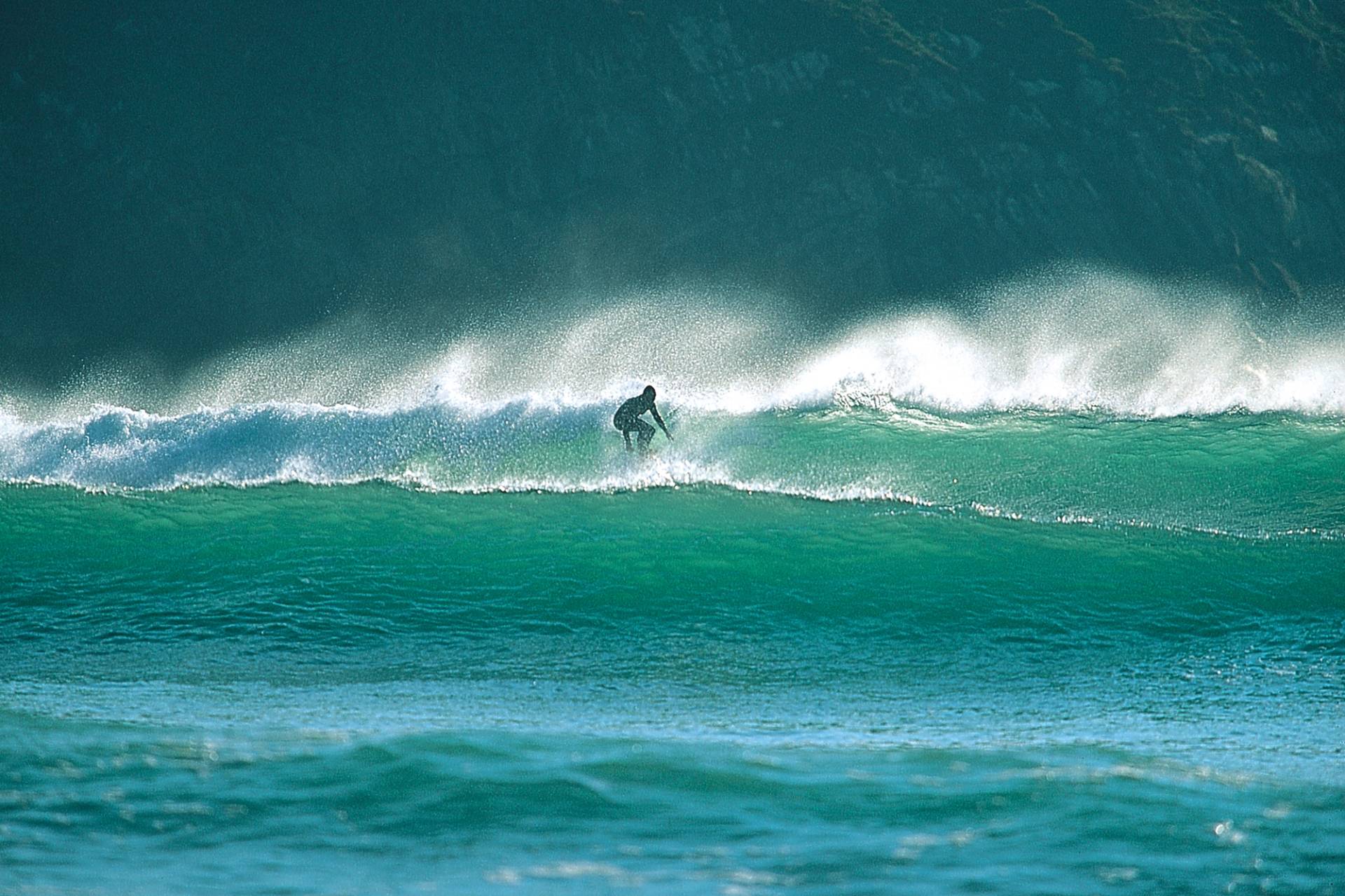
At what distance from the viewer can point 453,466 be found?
14.8 m

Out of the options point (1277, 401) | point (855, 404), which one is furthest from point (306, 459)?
point (1277, 401)

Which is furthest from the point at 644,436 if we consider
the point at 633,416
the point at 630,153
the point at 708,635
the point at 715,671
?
the point at 630,153

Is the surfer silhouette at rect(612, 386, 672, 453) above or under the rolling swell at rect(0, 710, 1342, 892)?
above

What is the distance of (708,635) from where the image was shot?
10.5 metres

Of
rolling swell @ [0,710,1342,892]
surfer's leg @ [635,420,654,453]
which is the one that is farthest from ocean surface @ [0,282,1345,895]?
surfer's leg @ [635,420,654,453]

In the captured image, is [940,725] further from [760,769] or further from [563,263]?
[563,263]

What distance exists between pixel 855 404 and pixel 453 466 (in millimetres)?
5506

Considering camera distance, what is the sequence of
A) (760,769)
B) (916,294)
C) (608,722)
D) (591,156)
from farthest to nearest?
(591,156) → (916,294) → (608,722) → (760,769)

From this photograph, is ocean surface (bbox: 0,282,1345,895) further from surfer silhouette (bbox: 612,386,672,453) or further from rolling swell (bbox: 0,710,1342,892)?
surfer silhouette (bbox: 612,386,672,453)

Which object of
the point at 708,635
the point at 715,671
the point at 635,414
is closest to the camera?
the point at 715,671

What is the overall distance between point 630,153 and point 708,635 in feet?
78.2

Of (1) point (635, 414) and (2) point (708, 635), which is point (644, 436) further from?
(2) point (708, 635)

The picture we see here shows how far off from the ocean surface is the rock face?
37.7ft

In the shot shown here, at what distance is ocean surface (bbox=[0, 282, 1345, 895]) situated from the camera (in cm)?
654
